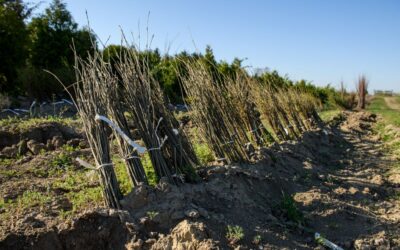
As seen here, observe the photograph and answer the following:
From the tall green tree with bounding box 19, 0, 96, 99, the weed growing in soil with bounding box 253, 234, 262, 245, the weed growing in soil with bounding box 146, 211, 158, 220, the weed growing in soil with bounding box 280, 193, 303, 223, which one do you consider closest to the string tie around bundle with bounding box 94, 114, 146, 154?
the weed growing in soil with bounding box 146, 211, 158, 220

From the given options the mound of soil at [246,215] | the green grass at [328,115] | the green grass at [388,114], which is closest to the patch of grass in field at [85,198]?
the mound of soil at [246,215]

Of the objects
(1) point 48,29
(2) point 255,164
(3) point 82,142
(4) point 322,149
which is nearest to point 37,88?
(1) point 48,29

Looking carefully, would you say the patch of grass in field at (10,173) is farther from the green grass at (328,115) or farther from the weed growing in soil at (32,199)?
the green grass at (328,115)

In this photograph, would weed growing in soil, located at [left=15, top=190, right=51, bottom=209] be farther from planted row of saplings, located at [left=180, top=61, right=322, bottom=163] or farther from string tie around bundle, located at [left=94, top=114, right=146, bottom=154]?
planted row of saplings, located at [left=180, top=61, right=322, bottom=163]

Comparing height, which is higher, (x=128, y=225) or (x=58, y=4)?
(x=58, y=4)

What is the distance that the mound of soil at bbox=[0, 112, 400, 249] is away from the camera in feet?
11.0

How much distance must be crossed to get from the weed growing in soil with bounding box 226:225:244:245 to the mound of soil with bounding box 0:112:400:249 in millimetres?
29

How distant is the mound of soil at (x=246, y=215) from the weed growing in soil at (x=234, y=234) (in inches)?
1.1

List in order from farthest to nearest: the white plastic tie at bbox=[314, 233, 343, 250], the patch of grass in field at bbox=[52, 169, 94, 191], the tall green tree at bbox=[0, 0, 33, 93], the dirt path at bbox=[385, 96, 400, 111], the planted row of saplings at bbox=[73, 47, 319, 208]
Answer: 1. the dirt path at bbox=[385, 96, 400, 111]
2. the tall green tree at bbox=[0, 0, 33, 93]
3. the patch of grass in field at bbox=[52, 169, 94, 191]
4. the planted row of saplings at bbox=[73, 47, 319, 208]
5. the white plastic tie at bbox=[314, 233, 343, 250]

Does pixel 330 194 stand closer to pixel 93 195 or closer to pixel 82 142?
pixel 93 195

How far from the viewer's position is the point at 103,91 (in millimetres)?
3957

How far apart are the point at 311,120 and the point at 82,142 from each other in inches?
298

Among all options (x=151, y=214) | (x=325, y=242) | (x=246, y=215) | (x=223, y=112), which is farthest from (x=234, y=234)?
(x=223, y=112)

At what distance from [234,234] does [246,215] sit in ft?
1.71
